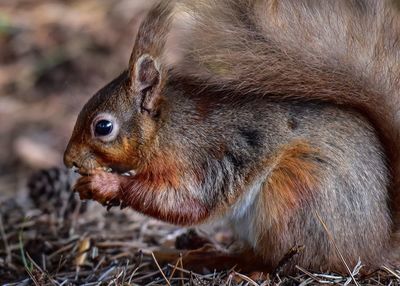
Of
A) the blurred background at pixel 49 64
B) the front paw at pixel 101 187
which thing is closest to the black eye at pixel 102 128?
the front paw at pixel 101 187

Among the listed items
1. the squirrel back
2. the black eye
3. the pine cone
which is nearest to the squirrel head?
the black eye

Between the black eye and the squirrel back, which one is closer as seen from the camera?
the squirrel back

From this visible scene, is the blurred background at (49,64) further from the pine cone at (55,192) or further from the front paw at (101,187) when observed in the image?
the front paw at (101,187)

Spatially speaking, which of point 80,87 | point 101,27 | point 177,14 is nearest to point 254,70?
point 177,14

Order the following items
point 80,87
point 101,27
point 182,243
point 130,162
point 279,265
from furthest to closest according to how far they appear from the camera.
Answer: point 101,27 < point 80,87 < point 182,243 < point 130,162 < point 279,265

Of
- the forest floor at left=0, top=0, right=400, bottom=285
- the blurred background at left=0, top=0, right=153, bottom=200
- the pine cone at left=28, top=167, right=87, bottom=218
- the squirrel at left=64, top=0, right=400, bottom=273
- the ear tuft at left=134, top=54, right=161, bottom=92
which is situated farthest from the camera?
the blurred background at left=0, top=0, right=153, bottom=200

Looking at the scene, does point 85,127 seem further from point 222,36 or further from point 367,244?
point 367,244

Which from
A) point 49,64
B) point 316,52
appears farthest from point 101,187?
point 49,64

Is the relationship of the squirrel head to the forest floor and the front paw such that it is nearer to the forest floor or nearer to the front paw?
the front paw
